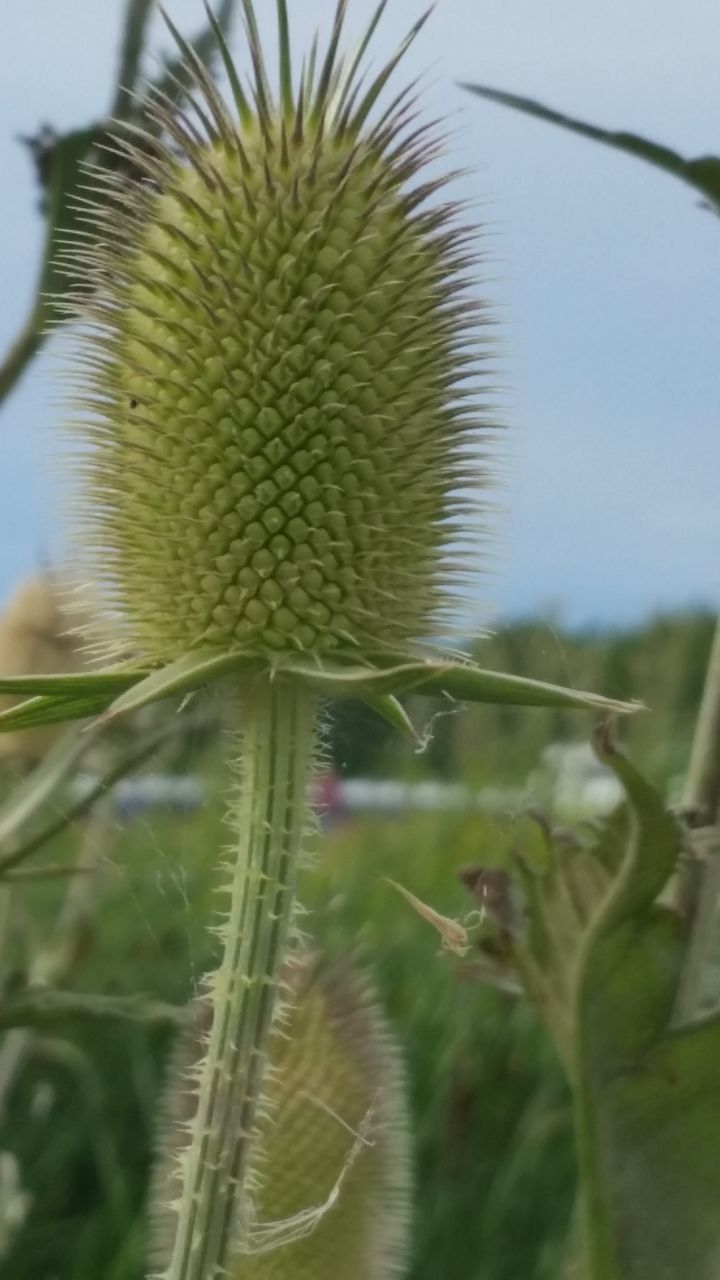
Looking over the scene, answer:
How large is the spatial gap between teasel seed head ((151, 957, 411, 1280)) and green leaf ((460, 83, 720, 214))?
0.36 meters

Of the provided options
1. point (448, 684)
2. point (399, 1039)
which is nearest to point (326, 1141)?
point (448, 684)

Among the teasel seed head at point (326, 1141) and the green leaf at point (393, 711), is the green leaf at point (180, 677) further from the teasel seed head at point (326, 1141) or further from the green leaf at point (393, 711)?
the teasel seed head at point (326, 1141)

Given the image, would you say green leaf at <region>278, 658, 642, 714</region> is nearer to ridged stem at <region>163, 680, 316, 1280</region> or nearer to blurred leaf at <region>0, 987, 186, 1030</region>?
ridged stem at <region>163, 680, 316, 1280</region>

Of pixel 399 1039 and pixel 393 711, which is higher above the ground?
pixel 393 711

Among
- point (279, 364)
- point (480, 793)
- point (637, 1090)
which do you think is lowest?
point (480, 793)

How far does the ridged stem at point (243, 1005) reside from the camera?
1.42ft

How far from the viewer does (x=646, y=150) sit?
1.76 ft

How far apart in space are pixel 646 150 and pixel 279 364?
6.2 inches

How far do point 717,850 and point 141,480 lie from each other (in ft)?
0.86

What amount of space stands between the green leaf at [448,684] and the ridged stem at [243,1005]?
0.03 metres

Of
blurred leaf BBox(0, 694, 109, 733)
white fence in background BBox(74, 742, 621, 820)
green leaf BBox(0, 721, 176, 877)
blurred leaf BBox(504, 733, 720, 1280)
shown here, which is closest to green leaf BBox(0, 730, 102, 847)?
green leaf BBox(0, 721, 176, 877)

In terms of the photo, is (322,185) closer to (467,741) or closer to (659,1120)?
(659,1120)

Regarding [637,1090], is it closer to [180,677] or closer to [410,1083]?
[180,677]

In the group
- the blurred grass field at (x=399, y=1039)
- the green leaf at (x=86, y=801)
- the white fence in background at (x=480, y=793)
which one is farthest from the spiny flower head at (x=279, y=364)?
the white fence in background at (x=480, y=793)
